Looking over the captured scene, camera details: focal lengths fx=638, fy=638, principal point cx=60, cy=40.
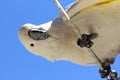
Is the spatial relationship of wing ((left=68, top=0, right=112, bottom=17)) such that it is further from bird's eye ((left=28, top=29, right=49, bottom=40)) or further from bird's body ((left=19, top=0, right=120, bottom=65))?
bird's eye ((left=28, top=29, right=49, bottom=40))

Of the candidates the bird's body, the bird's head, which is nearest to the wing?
the bird's body

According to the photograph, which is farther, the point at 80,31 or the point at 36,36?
the point at 36,36

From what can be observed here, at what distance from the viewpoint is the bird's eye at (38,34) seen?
8.38 meters

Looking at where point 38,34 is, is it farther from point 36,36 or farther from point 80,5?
point 80,5

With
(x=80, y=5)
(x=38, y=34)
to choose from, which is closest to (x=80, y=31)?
(x=80, y=5)

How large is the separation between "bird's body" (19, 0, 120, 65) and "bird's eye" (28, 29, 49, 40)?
0.16 feet

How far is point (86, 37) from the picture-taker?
26.5ft

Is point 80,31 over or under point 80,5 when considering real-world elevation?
under

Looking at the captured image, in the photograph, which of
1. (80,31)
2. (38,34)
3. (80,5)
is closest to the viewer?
(80,31)

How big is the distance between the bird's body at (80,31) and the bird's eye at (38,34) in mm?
47

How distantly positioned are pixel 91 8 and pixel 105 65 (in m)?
0.83

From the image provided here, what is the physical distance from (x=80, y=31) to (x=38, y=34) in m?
0.64

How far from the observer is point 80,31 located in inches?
317

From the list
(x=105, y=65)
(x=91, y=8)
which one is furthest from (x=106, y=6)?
(x=105, y=65)
